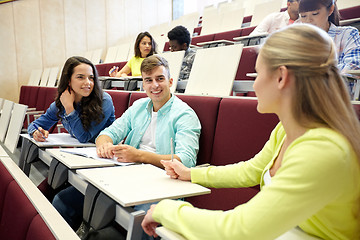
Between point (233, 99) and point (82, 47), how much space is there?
269cm

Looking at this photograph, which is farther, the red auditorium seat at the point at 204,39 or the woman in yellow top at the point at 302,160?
the red auditorium seat at the point at 204,39

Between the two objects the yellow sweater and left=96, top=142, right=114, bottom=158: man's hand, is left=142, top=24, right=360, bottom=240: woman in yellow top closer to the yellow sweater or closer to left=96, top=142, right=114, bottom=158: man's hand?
the yellow sweater

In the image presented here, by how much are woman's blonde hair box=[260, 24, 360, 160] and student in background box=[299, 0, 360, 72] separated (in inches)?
22.6

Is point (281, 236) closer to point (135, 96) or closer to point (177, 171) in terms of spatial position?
point (177, 171)

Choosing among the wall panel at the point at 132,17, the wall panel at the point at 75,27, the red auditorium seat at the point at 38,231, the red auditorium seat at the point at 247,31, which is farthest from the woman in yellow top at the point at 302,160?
the wall panel at the point at 132,17

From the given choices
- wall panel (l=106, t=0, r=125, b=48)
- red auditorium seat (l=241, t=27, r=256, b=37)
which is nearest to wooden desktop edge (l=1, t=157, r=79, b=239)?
red auditorium seat (l=241, t=27, r=256, b=37)

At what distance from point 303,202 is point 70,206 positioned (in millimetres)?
A: 606

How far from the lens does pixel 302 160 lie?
23 cm

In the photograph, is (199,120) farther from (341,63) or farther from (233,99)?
(341,63)

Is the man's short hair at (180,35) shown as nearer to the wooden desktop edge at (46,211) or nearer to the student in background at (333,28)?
the student in background at (333,28)

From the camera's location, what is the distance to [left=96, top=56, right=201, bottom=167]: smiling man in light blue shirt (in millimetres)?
604

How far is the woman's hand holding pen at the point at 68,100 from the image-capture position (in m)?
0.85

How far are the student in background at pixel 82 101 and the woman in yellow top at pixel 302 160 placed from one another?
579 millimetres

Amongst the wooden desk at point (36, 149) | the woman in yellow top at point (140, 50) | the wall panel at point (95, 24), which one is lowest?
the wooden desk at point (36, 149)
